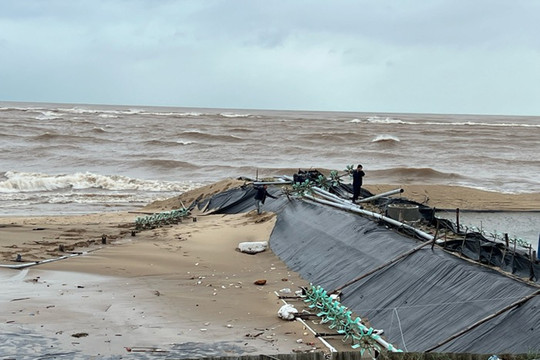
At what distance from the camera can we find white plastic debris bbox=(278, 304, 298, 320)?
8375 millimetres

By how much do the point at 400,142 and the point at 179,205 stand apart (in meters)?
31.7

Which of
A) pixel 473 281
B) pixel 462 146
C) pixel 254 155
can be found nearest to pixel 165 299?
pixel 473 281

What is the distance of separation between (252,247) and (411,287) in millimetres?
4657

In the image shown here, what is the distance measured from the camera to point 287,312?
8.42 m

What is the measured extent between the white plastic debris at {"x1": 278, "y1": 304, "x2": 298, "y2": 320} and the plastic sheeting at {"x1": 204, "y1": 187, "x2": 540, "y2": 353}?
859 millimetres

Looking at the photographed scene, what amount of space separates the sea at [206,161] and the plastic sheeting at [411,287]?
17.4 ft

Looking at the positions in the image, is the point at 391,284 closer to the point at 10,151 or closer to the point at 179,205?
the point at 179,205

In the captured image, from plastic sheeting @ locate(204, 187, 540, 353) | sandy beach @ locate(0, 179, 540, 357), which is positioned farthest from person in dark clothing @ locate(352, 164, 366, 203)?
sandy beach @ locate(0, 179, 540, 357)

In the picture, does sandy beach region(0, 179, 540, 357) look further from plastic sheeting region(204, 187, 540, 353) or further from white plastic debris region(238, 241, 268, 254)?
plastic sheeting region(204, 187, 540, 353)

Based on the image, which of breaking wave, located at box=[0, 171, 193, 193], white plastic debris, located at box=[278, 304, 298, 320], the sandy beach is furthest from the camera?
breaking wave, located at box=[0, 171, 193, 193]

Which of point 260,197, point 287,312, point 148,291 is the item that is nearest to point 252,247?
point 260,197

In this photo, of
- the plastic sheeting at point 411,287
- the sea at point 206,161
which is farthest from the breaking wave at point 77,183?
the plastic sheeting at point 411,287

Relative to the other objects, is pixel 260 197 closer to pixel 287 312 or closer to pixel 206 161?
pixel 287 312

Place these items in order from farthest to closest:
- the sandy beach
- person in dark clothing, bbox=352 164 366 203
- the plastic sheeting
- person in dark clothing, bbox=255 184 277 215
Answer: person in dark clothing, bbox=255 184 277 215
person in dark clothing, bbox=352 164 366 203
the sandy beach
the plastic sheeting
